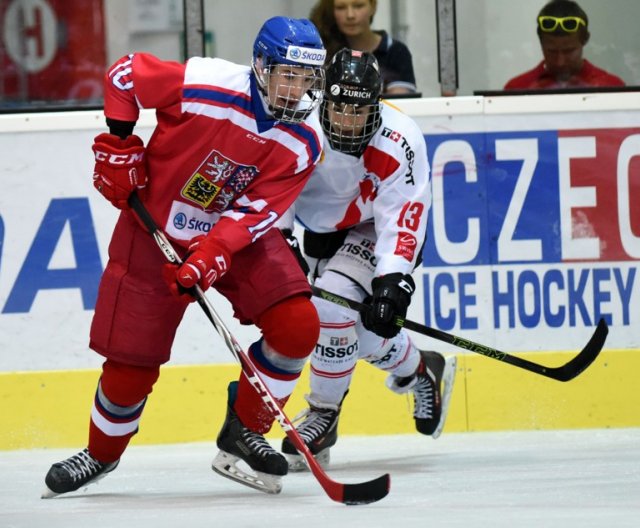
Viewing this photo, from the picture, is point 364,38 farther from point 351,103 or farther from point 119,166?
point 119,166

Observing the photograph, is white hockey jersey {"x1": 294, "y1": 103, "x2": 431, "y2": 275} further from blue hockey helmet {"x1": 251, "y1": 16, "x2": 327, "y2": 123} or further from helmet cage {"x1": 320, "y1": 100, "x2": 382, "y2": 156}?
blue hockey helmet {"x1": 251, "y1": 16, "x2": 327, "y2": 123}

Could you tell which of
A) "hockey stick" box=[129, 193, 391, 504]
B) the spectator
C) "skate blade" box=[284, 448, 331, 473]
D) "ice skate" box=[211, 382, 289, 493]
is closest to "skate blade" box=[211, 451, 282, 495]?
"ice skate" box=[211, 382, 289, 493]

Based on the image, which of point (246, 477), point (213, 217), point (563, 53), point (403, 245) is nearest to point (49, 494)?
point (246, 477)

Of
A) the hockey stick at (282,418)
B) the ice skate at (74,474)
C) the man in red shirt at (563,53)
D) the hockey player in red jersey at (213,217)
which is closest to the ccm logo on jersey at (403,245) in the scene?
the hockey player in red jersey at (213,217)

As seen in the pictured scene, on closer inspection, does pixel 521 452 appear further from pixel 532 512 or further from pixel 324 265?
pixel 532 512

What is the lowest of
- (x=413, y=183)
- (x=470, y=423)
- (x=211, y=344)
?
(x=470, y=423)

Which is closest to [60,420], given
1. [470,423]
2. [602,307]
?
[470,423]

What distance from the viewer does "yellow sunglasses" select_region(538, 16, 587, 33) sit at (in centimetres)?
496

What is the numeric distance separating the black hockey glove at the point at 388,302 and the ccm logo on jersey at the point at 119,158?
77 cm

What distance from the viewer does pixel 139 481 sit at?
3900 millimetres

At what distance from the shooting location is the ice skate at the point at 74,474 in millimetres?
3564

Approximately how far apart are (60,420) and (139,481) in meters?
0.84

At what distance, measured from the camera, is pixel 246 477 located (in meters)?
3.54

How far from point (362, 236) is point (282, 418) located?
0.90m
